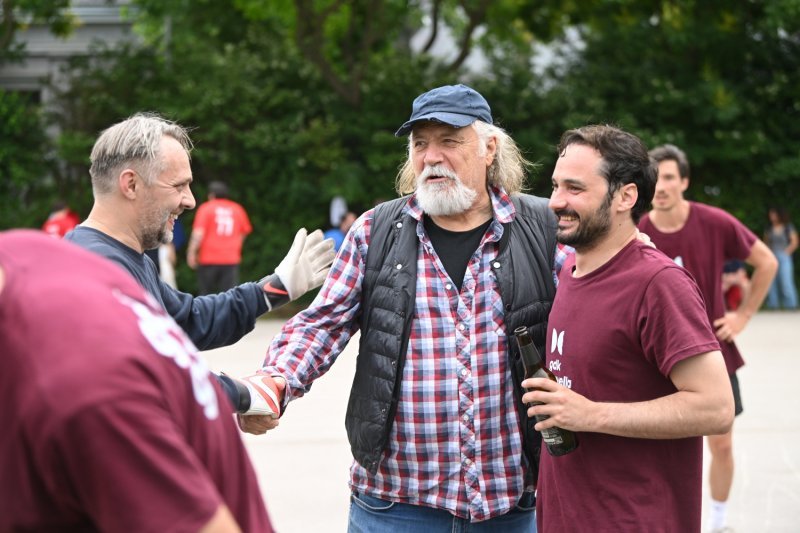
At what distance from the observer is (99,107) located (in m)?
18.8

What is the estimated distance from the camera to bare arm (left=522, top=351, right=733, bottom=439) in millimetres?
2811

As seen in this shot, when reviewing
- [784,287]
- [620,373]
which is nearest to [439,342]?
[620,373]

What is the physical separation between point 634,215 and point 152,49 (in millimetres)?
17794

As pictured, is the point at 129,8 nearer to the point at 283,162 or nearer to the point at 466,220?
the point at 283,162

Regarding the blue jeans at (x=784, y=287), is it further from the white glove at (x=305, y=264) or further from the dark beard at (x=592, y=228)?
the dark beard at (x=592, y=228)

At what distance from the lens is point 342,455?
782 cm

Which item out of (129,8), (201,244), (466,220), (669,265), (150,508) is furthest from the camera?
(129,8)

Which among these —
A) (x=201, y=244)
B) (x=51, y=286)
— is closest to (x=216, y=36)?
(x=201, y=244)

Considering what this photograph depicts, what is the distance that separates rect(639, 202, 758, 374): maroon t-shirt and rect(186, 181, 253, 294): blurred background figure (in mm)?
9521

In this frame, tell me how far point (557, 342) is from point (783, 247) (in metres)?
15.9

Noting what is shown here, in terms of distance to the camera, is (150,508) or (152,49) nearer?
(150,508)

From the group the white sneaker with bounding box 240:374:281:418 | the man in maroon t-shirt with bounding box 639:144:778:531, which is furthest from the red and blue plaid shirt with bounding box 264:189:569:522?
the man in maroon t-shirt with bounding box 639:144:778:531

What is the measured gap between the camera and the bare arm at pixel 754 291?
5711mm

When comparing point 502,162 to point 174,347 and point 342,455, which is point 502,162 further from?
point 342,455
